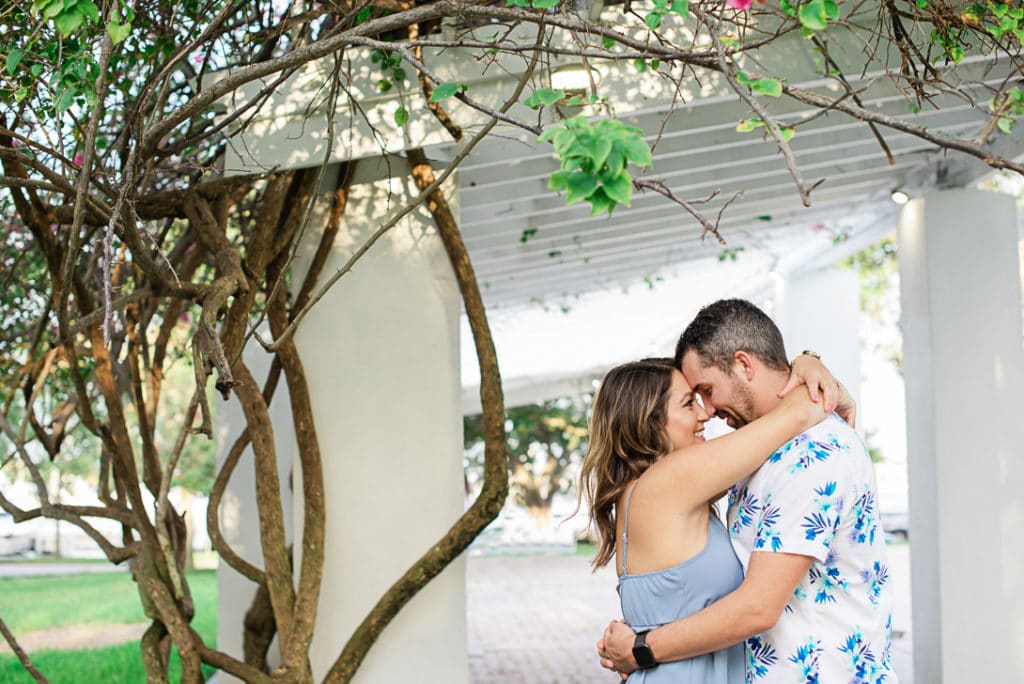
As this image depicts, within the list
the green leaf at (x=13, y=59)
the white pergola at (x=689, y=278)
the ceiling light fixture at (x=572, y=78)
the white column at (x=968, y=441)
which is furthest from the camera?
the white column at (x=968, y=441)

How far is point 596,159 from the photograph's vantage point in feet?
5.35

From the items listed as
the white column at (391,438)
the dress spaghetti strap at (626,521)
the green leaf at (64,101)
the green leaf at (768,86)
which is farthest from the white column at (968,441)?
the green leaf at (64,101)

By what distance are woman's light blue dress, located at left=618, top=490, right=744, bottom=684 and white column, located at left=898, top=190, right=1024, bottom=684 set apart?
12.5 ft

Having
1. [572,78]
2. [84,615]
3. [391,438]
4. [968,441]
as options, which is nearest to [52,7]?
[572,78]

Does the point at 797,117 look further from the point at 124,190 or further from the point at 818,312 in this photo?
the point at 818,312

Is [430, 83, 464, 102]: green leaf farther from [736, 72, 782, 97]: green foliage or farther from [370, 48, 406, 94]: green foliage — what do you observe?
[370, 48, 406, 94]: green foliage

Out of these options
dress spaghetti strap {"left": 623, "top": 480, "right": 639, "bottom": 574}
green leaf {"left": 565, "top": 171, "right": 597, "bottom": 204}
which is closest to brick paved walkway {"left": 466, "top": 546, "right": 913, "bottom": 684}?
dress spaghetti strap {"left": 623, "top": 480, "right": 639, "bottom": 574}

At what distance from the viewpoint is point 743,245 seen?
880 centimetres

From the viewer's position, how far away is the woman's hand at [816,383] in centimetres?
237

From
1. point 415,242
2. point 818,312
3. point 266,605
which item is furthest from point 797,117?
point 818,312

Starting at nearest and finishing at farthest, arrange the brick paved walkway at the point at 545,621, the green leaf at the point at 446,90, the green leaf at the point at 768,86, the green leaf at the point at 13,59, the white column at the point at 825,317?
the green leaf at the point at 768,86 < the green leaf at the point at 446,90 < the green leaf at the point at 13,59 < the brick paved walkway at the point at 545,621 < the white column at the point at 825,317

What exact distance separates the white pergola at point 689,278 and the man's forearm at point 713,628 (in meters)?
0.86

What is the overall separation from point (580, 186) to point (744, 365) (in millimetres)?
945

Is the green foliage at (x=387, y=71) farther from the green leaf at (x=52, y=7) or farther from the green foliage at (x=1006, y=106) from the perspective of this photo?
the green foliage at (x=1006, y=106)
